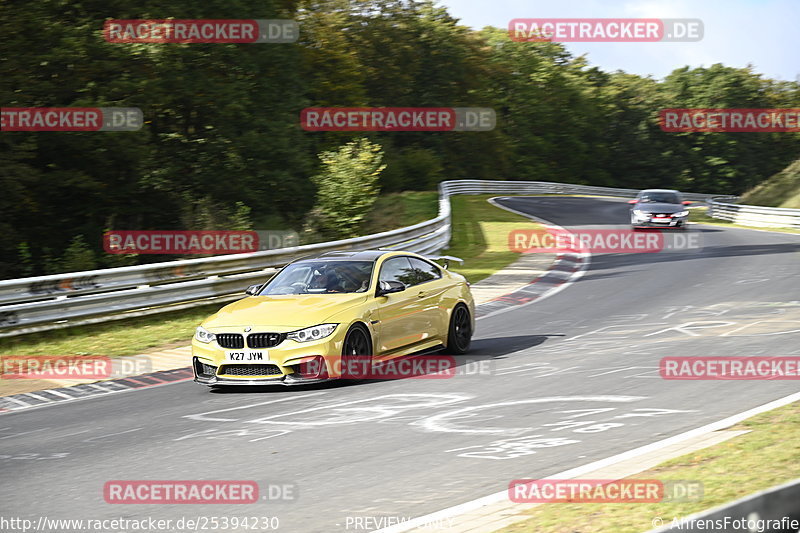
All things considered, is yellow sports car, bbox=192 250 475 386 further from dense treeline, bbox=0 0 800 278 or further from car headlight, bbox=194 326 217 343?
dense treeline, bbox=0 0 800 278

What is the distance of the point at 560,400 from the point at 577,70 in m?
101

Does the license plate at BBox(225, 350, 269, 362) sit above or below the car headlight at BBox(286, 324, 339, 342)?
below

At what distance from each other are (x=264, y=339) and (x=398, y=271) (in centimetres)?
241

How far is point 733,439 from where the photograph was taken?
739 centimetres

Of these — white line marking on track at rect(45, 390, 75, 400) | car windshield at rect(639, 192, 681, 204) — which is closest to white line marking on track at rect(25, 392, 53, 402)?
Answer: white line marking on track at rect(45, 390, 75, 400)

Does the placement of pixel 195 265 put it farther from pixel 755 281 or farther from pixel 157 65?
pixel 157 65

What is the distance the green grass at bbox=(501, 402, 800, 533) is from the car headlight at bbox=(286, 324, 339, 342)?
14.7ft

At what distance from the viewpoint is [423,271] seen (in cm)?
1295

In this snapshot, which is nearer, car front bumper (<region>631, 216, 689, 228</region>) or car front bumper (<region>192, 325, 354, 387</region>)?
car front bumper (<region>192, 325, 354, 387</region>)

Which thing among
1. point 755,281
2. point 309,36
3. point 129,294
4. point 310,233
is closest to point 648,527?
point 129,294
